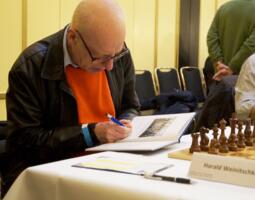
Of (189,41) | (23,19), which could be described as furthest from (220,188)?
(189,41)

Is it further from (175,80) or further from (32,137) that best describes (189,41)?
(32,137)

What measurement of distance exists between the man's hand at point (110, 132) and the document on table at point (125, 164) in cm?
23

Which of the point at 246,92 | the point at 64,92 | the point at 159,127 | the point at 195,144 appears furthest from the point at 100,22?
the point at 246,92

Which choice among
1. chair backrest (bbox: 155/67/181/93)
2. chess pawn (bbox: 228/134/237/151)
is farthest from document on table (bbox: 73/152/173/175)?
chair backrest (bbox: 155/67/181/93)

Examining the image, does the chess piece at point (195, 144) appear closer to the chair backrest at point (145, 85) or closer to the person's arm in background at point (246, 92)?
the person's arm in background at point (246, 92)

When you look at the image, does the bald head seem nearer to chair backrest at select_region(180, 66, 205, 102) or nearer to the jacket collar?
the jacket collar

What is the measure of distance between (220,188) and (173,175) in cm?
15

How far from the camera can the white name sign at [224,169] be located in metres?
1.10

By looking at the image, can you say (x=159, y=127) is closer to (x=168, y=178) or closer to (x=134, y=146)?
(x=134, y=146)

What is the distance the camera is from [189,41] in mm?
6613

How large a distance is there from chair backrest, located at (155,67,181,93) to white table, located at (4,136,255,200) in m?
4.33

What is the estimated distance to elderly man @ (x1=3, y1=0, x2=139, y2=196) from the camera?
5.65 feet

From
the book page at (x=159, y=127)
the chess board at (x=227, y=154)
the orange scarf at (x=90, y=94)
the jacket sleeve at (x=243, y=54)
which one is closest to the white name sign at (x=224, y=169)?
the chess board at (x=227, y=154)

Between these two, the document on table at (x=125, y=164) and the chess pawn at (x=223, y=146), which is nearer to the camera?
the document on table at (x=125, y=164)
